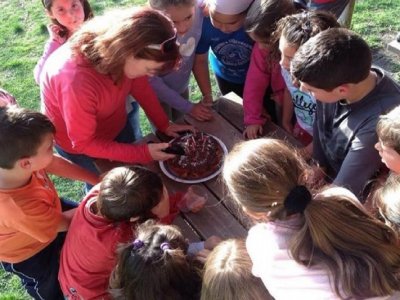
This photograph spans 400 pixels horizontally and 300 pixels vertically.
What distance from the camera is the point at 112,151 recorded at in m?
2.51

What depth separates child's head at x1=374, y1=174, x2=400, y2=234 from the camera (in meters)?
1.60

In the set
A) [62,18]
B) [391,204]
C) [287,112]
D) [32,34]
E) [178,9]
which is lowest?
[32,34]

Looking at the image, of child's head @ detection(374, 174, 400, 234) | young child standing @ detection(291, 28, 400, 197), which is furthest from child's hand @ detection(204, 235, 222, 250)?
child's head @ detection(374, 174, 400, 234)

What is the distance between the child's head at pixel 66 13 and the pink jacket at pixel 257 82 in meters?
1.26

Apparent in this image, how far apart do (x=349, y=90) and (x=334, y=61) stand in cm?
18

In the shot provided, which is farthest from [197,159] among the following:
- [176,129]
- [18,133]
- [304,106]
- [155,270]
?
[18,133]

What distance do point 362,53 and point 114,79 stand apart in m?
1.28

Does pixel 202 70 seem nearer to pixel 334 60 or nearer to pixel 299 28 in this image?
pixel 299 28

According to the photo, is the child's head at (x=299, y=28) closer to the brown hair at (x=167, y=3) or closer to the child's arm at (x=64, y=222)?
the brown hair at (x=167, y=3)

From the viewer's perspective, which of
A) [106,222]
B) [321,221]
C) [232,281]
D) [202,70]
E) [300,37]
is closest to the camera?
[321,221]

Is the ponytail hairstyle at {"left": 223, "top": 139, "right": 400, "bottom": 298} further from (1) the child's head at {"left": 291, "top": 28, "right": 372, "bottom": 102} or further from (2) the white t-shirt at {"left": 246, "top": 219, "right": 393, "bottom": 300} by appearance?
(1) the child's head at {"left": 291, "top": 28, "right": 372, "bottom": 102}

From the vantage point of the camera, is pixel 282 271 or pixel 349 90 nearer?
pixel 282 271

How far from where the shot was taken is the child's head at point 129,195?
2.04m

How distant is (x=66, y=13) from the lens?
119 inches
